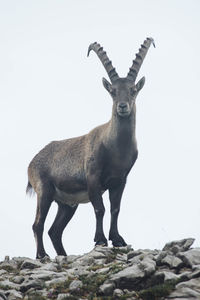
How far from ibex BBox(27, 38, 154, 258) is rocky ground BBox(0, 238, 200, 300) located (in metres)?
2.60

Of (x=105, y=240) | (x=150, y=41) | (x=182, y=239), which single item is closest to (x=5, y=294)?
(x=182, y=239)

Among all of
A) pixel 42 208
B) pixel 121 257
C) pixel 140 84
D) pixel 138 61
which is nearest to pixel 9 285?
pixel 121 257

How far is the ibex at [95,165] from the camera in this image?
12.6 metres

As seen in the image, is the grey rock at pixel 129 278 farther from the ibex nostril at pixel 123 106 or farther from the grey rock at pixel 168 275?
the ibex nostril at pixel 123 106

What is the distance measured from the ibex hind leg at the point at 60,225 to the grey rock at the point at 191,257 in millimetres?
6184

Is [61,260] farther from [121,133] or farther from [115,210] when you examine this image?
[121,133]

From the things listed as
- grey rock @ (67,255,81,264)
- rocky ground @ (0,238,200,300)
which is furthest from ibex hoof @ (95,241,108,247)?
rocky ground @ (0,238,200,300)

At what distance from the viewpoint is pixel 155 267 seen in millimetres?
8367

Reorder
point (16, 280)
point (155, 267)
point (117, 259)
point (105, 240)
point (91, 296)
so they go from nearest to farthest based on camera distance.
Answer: point (91, 296) < point (155, 267) < point (16, 280) < point (117, 259) < point (105, 240)

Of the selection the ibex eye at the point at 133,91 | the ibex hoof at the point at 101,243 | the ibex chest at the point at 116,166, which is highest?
the ibex eye at the point at 133,91

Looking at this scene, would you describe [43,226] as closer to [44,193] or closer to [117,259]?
[44,193]

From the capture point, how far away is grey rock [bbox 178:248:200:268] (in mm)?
8195

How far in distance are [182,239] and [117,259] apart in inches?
51.9

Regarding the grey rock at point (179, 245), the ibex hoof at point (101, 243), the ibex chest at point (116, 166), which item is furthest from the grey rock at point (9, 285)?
the ibex chest at point (116, 166)
